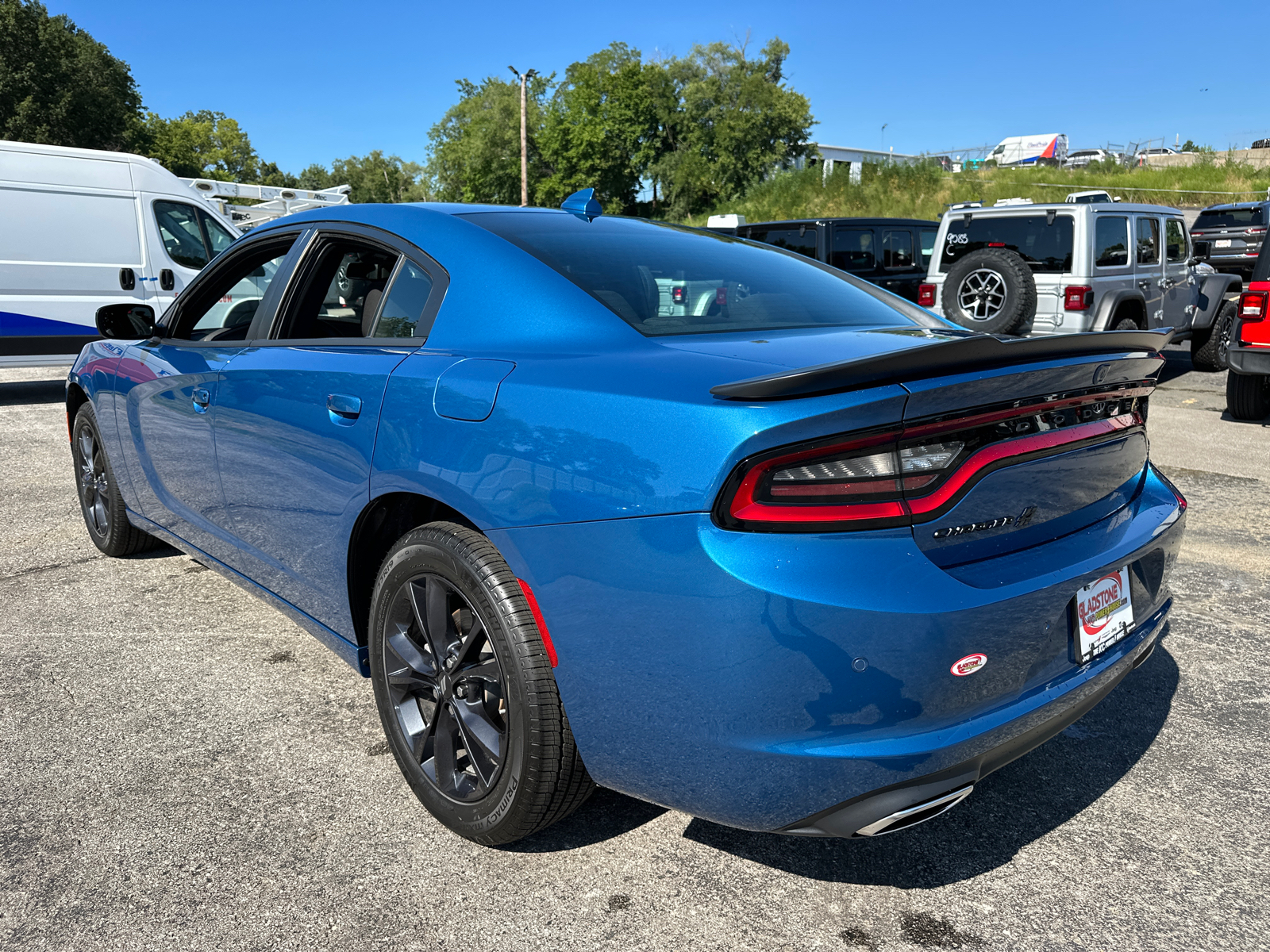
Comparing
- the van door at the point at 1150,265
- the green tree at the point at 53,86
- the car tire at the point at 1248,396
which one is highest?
the green tree at the point at 53,86

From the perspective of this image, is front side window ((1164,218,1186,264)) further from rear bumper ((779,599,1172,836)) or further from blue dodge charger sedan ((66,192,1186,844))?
rear bumper ((779,599,1172,836))

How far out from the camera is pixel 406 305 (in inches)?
A: 103

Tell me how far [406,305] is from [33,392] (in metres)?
10.5

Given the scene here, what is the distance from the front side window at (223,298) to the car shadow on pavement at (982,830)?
2.46m

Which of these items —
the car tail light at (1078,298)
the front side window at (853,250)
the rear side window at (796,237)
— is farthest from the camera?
the rear side window at (796,237)

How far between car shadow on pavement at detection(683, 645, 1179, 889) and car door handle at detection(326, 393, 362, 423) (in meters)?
1.37

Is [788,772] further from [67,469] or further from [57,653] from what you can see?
Result: [67,469]

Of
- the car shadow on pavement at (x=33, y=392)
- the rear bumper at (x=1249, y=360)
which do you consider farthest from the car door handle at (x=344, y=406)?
the car shadow on pavement at (x=33, y=392)

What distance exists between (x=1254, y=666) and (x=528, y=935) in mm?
2769

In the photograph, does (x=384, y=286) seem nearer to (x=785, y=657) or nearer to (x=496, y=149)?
(x=785, y=657)

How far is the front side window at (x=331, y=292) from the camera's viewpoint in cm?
296

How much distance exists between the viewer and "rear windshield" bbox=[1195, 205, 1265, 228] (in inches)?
880

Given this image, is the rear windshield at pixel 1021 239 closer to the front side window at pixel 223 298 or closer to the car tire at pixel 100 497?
the front side window at pixel 223 298

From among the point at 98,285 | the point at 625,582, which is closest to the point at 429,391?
the point at 625,582
